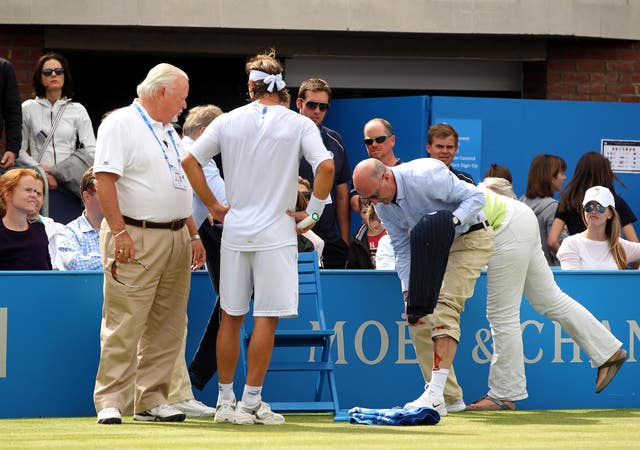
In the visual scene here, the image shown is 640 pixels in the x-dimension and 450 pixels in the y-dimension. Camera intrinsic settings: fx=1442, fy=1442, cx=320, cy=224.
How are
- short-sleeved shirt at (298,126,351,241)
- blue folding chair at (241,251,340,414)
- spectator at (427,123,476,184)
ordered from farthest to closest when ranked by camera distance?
short-sleeved shirt at (298,126,351,241), spectator at (427,123,476,184), blue folding chair at (241,251,340,414)

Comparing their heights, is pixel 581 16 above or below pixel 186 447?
above

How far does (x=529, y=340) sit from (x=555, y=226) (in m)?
2.05

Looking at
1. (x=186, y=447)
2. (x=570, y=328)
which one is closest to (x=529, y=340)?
(x=570, y=328)

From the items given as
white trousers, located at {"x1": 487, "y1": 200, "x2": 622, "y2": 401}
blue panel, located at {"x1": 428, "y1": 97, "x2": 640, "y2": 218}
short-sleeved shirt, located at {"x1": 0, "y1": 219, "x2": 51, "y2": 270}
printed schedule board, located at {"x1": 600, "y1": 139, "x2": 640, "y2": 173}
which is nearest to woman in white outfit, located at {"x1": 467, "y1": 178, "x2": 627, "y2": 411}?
white trousers, located at {"x1": 487, "y1": 200, "x2": 622, "y2": 401}

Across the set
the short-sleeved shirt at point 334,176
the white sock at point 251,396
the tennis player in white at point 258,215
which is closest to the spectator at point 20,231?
the tennis player in white at point 258,215

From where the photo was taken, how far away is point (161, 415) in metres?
8.12

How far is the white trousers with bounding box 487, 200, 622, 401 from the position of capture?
9.10 m

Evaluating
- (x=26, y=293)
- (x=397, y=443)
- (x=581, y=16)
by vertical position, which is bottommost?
(x=397, y=443)

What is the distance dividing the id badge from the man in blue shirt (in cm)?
99

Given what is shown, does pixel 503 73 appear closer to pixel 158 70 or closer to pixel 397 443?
pixel 158 70

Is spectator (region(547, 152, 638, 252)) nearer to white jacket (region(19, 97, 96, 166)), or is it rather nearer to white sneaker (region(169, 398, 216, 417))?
white jacket (region(19, 97, 96, 166))

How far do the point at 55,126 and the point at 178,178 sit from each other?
336 cm

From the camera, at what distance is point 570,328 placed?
9.27 m

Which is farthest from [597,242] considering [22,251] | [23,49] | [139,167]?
[23,49]
